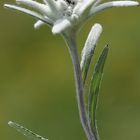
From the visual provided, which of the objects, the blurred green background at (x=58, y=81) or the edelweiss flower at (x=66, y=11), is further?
the blurred green background at (x=58, y=81)

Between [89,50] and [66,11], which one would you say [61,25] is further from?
[89,50]

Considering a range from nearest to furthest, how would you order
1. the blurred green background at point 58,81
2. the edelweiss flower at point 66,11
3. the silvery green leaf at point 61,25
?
1. the silvery green leaf at point 61,25
2. the edelweiss flower at point 66,11
3. the blurred green background at point 58,81

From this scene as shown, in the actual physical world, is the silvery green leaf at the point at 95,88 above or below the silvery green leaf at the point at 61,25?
below

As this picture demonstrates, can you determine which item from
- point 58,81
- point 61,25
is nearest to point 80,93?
point 61,25

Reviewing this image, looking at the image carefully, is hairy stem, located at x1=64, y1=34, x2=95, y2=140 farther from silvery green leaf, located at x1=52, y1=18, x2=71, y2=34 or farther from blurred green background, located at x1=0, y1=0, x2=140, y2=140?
blurred green background, located at x1=0, y1=0, x2=140, y2=140

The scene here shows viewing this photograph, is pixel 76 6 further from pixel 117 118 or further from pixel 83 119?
pixel 117 118

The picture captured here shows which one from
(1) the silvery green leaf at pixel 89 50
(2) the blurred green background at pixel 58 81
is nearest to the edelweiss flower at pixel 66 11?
(1) the silvery green leaf at pixel 89 50

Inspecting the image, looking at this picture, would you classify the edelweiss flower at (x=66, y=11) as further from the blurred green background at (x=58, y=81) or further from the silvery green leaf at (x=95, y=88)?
the blurred green background at (x=58, y=81)

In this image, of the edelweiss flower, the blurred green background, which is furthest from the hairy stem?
the blurred green background

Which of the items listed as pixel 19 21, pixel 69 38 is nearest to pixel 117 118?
pixel 19 21
